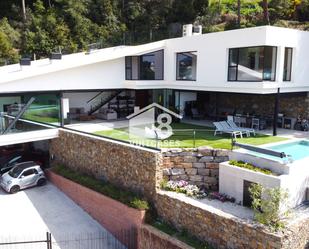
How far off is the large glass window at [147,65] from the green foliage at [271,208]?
12633mm

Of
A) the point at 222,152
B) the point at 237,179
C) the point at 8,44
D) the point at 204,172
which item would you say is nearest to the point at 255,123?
the point at 222,152

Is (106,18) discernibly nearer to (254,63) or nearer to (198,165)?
(254,63)

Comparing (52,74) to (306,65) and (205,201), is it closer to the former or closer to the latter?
(205,201)

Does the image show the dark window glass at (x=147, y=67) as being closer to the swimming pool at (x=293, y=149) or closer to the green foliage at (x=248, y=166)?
the swimming pool at (x=293, y=149)

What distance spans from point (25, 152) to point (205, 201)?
1421cm

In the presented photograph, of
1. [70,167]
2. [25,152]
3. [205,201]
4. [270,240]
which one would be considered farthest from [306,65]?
[25,152]

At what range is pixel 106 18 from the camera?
3719 centimetres

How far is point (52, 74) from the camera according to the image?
18.4m

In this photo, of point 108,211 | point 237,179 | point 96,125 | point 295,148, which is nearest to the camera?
point 237,179

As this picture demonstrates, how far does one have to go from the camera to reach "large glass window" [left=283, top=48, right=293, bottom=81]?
694 inches

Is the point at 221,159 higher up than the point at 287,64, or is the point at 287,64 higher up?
the point at 287,64

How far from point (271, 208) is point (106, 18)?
32186mm

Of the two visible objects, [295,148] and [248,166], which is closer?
[248,166]

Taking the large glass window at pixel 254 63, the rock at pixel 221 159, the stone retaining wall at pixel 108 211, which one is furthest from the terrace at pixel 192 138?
the large glass window at pixel 254 63
